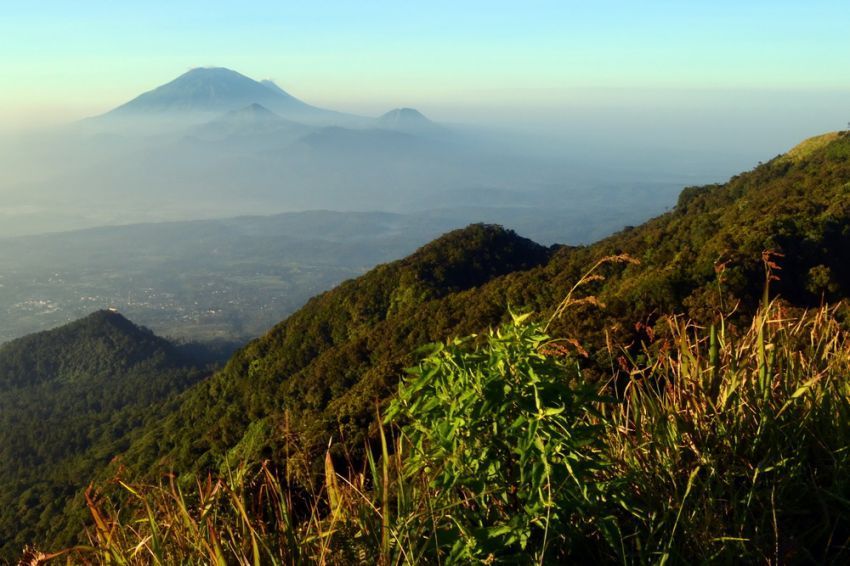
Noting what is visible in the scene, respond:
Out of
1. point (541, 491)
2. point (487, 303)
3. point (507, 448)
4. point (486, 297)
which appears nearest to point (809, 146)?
point (486, 297)

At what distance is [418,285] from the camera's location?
34.1 meters

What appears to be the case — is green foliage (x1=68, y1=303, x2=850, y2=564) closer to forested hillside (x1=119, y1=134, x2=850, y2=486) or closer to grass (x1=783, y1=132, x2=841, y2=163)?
forested hillside (x1=119, y1=134, x2=850, y2=486)

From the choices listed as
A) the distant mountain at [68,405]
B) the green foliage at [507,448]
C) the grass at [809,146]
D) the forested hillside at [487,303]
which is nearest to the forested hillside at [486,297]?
the forested hillside at [487,303]

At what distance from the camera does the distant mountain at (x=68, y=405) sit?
104 feet

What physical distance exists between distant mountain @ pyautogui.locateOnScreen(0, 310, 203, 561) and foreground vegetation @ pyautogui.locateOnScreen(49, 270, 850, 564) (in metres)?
21.3

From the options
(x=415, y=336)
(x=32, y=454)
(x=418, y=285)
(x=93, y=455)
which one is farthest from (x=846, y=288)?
(x=32, y=454)

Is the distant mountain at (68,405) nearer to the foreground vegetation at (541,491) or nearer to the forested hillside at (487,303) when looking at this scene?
the forested hillside at (487,303)

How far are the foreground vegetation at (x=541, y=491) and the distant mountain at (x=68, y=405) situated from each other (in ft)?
69.9

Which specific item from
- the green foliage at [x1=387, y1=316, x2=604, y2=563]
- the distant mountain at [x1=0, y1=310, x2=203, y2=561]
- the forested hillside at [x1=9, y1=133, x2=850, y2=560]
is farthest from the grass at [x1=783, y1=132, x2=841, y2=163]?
the distant mountain at [x1=0, y1=310, x2=203, y2=561]

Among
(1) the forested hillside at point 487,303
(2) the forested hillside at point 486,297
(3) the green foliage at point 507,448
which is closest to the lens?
(3) the green foliage at point 507,448

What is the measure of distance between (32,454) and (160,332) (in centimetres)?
6778

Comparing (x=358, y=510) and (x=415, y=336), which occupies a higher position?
(x=358, y=510)

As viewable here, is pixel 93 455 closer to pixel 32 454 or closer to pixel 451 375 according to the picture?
pixel 32 454

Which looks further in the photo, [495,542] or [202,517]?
[202,517]
